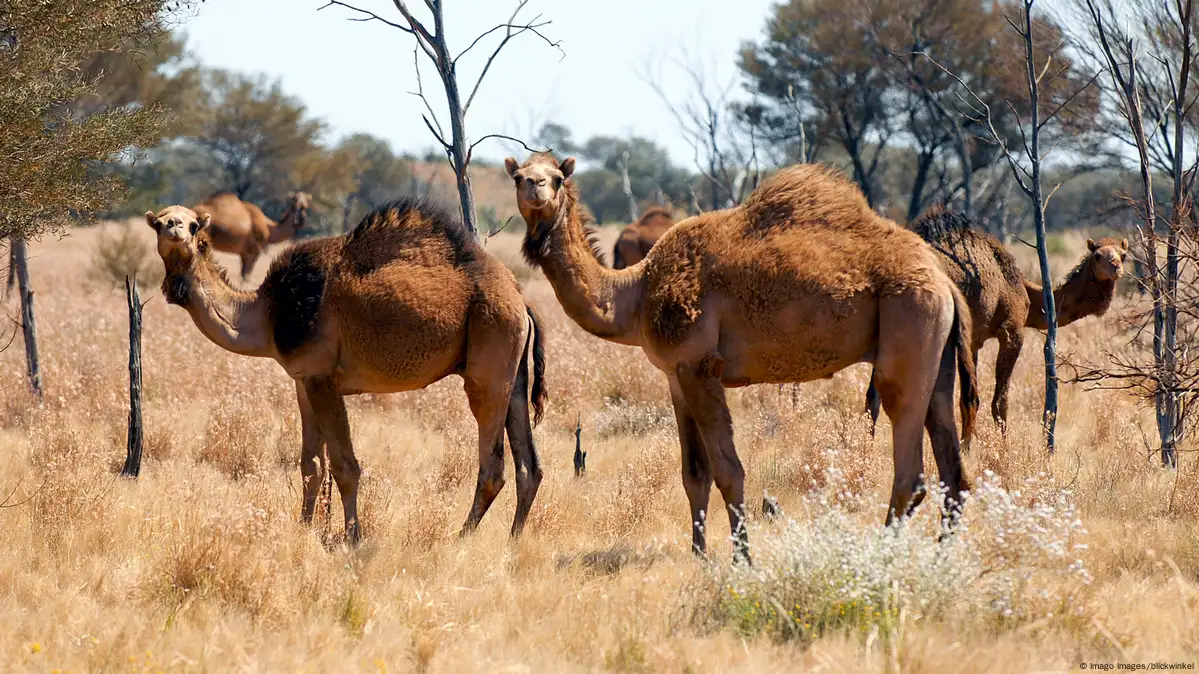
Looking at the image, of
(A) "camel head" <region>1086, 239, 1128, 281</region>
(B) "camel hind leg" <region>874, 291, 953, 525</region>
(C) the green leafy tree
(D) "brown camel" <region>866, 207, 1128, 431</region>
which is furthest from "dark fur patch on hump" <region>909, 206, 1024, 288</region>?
(C) the green leafy tree

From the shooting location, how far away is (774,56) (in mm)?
31562

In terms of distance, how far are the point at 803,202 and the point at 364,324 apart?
9.15 ft

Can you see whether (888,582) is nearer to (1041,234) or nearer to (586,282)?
(586,282)

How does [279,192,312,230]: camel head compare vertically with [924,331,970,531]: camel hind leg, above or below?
above

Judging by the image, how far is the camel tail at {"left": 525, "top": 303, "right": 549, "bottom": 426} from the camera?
7680 mm

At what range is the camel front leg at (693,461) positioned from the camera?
6.74 metres

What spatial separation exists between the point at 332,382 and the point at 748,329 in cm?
266

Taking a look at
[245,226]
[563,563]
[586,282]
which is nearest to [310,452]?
[563,563]

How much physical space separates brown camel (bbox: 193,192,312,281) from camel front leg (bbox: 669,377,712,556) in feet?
54.8

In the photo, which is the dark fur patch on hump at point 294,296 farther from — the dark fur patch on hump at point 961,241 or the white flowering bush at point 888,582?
the dark fur patch on hump at point 961,241

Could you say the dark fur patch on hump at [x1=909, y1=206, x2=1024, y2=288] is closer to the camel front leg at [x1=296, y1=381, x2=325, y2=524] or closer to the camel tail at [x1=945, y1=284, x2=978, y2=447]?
the camel tail at [x1=945, y1=284, x2=978, y2=447]

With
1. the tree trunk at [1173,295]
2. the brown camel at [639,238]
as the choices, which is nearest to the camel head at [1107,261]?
the tree trunk at [1173,295]

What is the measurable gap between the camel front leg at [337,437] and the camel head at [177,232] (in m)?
1.08

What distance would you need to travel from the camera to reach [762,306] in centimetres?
646
